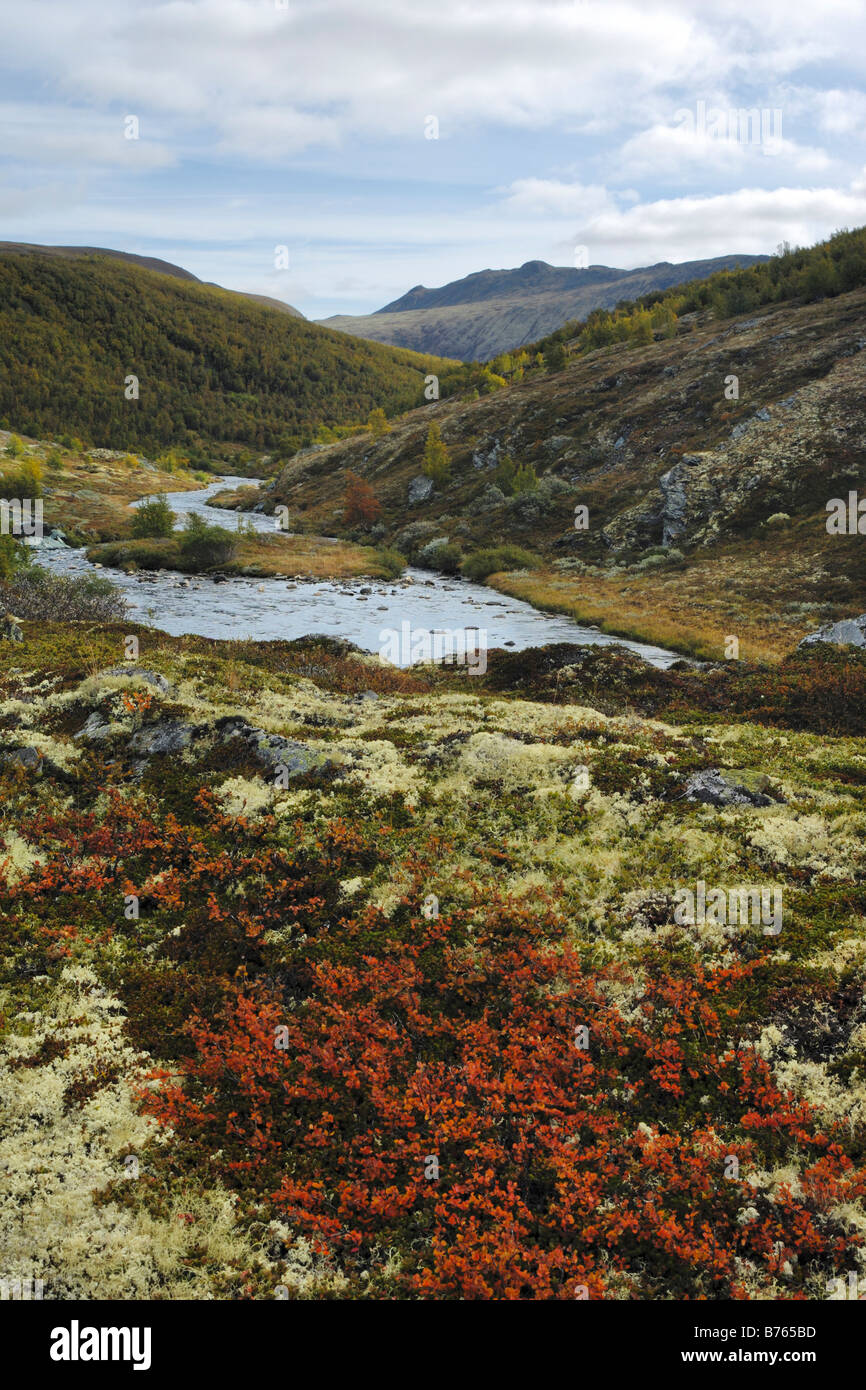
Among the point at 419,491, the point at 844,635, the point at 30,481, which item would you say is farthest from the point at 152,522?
the point at 844,635

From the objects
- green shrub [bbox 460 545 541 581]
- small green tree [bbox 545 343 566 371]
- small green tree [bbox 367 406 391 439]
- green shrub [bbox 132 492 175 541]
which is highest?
small green tree [bbox 545 343 566 371]

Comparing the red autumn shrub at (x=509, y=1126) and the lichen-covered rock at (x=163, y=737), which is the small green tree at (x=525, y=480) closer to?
the lichen-covered rock at (x=163, y=737)

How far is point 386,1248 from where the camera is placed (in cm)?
758

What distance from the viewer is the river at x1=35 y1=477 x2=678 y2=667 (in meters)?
41.7

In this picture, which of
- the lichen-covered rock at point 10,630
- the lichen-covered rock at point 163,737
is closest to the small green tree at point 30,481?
the lichen-covered rock at point 10,630

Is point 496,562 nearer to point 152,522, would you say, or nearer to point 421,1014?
point 152,522

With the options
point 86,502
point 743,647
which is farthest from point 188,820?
point 86,502

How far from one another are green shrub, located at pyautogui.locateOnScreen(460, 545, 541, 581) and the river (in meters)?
1.45

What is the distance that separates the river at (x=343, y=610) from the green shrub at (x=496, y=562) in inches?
57.2

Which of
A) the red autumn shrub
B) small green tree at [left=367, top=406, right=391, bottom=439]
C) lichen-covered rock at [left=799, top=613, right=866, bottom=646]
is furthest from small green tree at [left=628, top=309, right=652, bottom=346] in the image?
the red autumn shrub

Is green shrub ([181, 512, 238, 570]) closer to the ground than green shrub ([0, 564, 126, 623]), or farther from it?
farther from it

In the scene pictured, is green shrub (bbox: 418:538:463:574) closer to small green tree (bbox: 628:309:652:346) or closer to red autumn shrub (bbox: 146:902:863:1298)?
red autumn shrub (bbox: 146:902:863:1298)

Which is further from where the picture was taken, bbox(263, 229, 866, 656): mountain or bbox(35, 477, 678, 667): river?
bbox(263, 229, 866, 656): mountain
